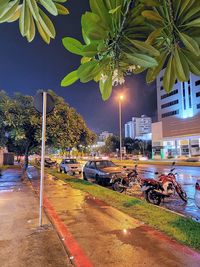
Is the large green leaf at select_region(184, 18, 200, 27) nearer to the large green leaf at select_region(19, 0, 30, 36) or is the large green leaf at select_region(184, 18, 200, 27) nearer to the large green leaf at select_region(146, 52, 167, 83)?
the large green leaf at select_region(146, 52, 167, 83)

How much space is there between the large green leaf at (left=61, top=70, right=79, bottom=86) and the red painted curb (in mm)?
3635

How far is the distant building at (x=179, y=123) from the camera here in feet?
217

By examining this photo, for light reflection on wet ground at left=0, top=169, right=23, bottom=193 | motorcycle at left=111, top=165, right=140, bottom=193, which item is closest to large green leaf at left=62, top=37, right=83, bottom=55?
motorcycle at left=111, top=165, right=140, bottom=193

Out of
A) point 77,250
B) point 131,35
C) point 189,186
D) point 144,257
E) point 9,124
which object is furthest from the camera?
point 9,124

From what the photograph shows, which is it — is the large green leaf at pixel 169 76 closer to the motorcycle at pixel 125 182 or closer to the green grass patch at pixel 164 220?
the green grass patch at pixel 164 220

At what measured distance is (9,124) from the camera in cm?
1864

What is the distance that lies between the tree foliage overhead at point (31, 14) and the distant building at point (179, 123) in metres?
62.2

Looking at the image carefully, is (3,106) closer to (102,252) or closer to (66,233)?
(66,233)

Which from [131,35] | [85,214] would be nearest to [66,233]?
[85,214]

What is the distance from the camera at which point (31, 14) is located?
164 cm

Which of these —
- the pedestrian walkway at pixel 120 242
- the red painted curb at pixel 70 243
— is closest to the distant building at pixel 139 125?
the pedestrian walkway at pixel 120 242

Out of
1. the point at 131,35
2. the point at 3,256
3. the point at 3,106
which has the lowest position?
the point at 3,256

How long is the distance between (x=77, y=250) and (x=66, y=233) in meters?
1.08

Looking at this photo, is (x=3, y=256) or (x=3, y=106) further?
(x=3, y=106)
